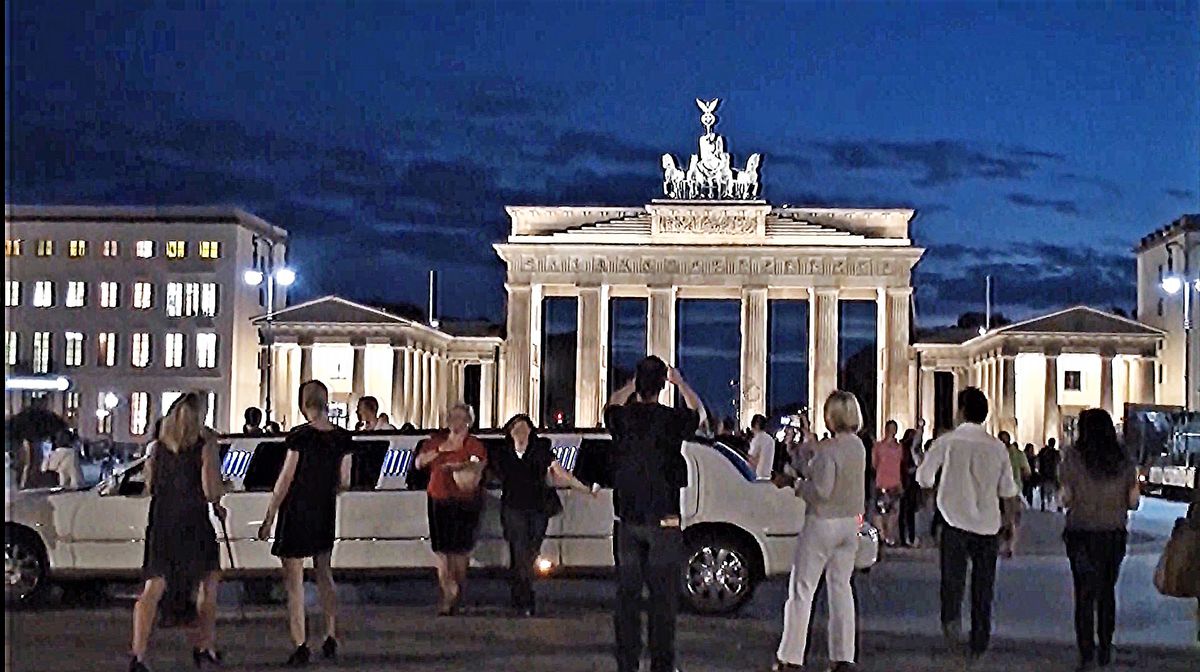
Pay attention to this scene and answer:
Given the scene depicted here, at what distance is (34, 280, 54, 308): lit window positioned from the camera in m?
89.9

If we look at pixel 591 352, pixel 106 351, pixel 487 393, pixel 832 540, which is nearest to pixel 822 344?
pixel 591 352

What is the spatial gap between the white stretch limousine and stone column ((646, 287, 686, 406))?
61.7 meters

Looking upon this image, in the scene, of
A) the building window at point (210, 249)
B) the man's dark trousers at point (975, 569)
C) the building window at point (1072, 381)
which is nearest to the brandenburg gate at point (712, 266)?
the building window at point (1072, 381)

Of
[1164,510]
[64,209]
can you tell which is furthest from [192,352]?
[1164,510]

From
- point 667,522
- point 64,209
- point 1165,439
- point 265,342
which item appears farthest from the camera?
point 64,209

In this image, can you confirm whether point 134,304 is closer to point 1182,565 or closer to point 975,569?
point 975,569

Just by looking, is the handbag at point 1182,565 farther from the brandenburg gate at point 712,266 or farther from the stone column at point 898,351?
the stone column at point 898,351

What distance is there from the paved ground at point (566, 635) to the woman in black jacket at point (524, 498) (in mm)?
375

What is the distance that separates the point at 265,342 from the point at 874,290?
25.1 metres

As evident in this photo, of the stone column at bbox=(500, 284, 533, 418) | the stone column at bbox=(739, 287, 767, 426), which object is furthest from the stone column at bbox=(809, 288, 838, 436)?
the stone column at bbox=(500, 284, 533, 418)

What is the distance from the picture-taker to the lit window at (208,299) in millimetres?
89125

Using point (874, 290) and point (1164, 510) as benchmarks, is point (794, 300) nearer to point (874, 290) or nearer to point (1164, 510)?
point (874, 290)

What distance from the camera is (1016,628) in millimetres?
15695

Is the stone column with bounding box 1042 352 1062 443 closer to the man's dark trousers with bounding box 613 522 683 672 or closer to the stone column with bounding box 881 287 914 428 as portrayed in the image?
the stone column with bounding box 881 287 914 428
